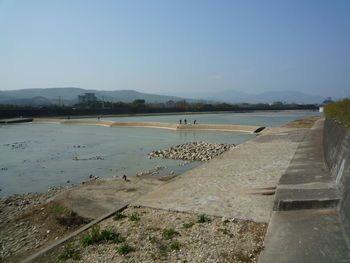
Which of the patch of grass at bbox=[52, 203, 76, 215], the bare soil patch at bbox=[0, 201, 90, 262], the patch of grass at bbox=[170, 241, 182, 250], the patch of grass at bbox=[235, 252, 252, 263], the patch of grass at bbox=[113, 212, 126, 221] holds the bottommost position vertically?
the bare soil patch at bbox=[0, 201, 90, 262]

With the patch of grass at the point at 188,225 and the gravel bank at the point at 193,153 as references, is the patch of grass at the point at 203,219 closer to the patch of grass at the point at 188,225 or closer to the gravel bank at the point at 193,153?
the patch of grass at the point at 188,225

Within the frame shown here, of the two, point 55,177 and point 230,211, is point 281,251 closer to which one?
point 230,211

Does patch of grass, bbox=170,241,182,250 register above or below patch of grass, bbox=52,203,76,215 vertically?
above

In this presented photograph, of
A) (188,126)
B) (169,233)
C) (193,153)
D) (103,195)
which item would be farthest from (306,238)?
(188,126)

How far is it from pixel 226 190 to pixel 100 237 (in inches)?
158

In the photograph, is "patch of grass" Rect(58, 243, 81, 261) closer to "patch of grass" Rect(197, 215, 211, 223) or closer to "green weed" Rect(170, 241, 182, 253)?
"green weed" Rect(170, 241, 182, 253)

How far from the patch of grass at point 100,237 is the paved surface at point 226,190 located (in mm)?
1845

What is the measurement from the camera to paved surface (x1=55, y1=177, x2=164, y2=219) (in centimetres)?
788

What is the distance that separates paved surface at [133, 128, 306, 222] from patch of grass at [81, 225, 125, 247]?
Result: 6.05ft

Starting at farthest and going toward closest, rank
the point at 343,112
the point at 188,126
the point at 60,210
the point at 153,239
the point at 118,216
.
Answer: the point at 188,126 < the point at 343,112 < the point at 60,210 < the point at 118,216 < the point at 153,239

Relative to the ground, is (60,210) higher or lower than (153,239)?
lower

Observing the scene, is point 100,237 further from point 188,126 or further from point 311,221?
point 188,126

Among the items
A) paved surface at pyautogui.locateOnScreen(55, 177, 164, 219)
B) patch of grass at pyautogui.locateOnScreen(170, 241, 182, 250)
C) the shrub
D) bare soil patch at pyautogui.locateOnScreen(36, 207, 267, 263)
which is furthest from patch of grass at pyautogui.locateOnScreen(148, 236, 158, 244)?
the shrub

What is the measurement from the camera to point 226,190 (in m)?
8.05
